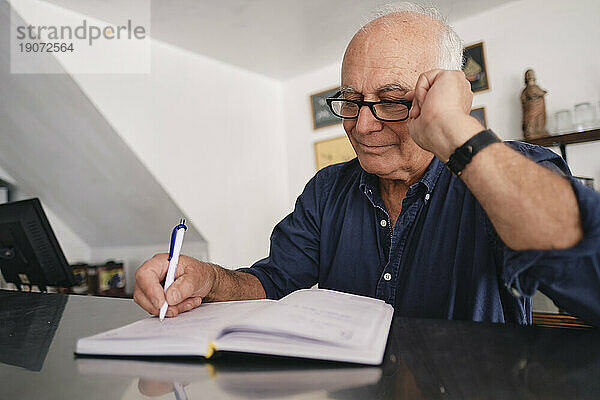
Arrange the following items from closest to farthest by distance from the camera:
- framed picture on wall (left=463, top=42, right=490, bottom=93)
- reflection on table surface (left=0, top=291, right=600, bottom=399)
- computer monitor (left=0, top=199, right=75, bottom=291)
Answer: reflection on table surface (left=0, top=291, right=600, bottom=399), computer monitor (left=0, top=199, right=75, bottom=291), framed picture on wall (left=463, top=42, right=490, bottom=93)

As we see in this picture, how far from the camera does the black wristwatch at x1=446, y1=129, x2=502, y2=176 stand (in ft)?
2.05

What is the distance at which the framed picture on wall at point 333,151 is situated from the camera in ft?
11.0

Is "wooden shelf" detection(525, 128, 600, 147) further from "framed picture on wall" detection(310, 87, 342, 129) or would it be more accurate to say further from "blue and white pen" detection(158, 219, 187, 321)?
"blue and white pen" detection(158, 219, 187, 321)

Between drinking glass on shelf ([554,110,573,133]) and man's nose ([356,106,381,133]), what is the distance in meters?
1.85

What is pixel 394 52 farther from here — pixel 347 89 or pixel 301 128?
pixel 301 128

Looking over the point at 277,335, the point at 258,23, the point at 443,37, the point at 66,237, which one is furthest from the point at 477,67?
the point at 66,237

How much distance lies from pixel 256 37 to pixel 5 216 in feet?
6.21

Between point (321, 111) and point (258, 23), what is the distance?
37.8 inches

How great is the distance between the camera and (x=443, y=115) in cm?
67

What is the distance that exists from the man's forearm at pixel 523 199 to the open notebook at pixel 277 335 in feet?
0.65

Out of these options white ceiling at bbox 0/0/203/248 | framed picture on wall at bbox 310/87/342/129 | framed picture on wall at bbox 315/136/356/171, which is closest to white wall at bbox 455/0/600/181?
framed picture on wall at bbox 315/136/356/171

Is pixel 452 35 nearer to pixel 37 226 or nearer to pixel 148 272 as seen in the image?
pixel 148 272

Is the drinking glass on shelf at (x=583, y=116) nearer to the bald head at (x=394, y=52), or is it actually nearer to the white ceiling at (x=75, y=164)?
the bald head at (x=394, y=52)

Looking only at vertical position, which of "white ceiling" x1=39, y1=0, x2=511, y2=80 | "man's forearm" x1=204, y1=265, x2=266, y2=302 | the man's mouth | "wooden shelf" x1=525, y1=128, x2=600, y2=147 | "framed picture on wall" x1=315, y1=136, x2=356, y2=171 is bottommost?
"man's forearm" x1=204, y1=265, x2=266, y2=302
